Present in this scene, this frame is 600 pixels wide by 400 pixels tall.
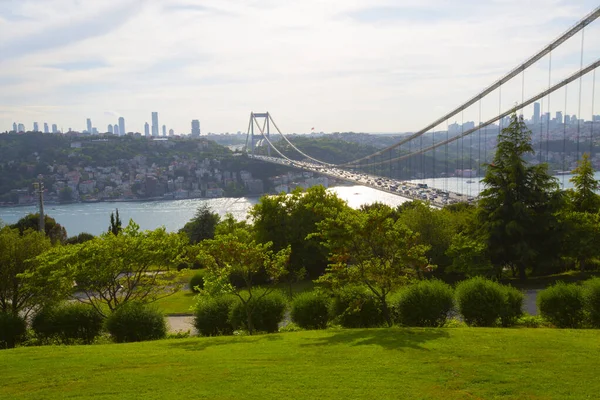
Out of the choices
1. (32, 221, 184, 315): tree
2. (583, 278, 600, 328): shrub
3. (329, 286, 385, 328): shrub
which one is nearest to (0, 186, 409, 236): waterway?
(32, 221, 184, 315): tree

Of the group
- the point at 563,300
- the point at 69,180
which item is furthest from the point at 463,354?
the point at 69,180

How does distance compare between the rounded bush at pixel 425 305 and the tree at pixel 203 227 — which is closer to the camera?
the rounded bush at pixel 425 305

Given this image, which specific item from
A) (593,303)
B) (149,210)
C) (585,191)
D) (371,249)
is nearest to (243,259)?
(371,249)

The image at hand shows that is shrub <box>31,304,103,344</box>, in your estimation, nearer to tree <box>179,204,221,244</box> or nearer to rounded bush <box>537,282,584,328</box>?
rounded bush <box>537,282,584,328</box>

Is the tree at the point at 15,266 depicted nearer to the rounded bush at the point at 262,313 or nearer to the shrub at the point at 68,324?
the shrub at the point at 68,324

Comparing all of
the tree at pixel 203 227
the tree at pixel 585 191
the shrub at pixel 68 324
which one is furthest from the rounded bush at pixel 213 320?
the tree at pixel 203 227

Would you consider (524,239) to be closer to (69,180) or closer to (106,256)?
(106,256)
